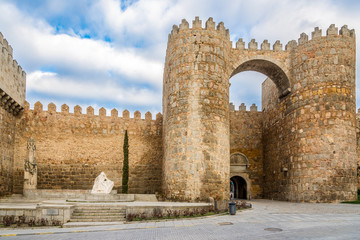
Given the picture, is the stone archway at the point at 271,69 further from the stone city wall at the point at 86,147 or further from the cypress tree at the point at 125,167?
the cypress tree at the point at 125,167

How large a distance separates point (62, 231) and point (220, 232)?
4.27m

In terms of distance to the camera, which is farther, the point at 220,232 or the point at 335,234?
the point at 220,232

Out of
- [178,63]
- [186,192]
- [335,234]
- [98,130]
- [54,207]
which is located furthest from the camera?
[98,130]

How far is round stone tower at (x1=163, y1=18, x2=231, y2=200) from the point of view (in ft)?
51.6

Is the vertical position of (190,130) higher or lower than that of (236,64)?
lower

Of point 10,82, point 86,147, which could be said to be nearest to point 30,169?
point 86,147

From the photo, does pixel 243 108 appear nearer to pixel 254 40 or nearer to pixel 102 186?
pixel 254 40

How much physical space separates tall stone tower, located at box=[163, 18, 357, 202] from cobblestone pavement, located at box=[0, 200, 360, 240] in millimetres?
5580

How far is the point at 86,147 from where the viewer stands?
20109mm

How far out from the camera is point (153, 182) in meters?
20.6

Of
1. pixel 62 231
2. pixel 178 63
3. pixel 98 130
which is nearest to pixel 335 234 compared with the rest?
pixel 62 231

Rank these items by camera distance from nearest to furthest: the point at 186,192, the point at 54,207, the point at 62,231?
the point at 62,231 → the point at 54,207 → the point at 186,192

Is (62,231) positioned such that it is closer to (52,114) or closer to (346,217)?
(346,217)

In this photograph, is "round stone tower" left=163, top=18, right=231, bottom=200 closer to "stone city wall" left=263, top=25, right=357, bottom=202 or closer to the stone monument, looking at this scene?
"stone city wall" left=263, top=25, right=357, bottom=202
